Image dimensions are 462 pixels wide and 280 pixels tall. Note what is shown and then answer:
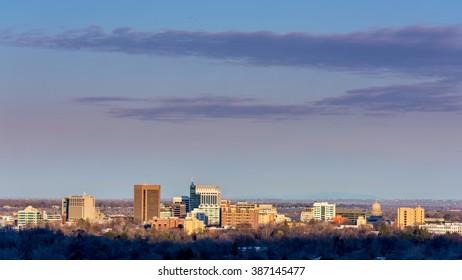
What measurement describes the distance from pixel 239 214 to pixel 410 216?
338 inches

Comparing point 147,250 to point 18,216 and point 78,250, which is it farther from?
point 18,216

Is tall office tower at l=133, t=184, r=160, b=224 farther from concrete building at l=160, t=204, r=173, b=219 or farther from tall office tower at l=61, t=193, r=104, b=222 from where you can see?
tall office tower at l=61, t=193, r=104, b=222

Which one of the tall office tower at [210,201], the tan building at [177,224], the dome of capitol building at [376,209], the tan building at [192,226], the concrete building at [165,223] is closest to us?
the tan building at [192,226]

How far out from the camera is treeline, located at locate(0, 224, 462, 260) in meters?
26.0

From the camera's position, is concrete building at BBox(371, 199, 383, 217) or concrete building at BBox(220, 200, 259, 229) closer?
concrete building at BBox(220, 200, 259, 229)

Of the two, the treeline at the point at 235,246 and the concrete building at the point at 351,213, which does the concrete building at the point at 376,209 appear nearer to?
the concrete building at the point at 351,213

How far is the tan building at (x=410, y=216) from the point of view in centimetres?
4516

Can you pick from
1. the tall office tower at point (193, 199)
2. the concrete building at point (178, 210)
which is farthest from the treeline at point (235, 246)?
the tall office tower at point (193, 199)

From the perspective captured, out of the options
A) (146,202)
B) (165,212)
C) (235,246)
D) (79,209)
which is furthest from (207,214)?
(235,246)

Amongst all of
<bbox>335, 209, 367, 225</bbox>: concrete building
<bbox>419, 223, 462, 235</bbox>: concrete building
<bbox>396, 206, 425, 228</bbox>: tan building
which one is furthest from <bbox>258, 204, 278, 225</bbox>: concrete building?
<bbox>419, 223, 462, 235</bbox>: concrete building

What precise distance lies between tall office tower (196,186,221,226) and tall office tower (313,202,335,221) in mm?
5392

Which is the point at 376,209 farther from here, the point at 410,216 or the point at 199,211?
the point at 199,211

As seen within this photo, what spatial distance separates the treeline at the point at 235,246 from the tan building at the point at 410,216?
8.55m
